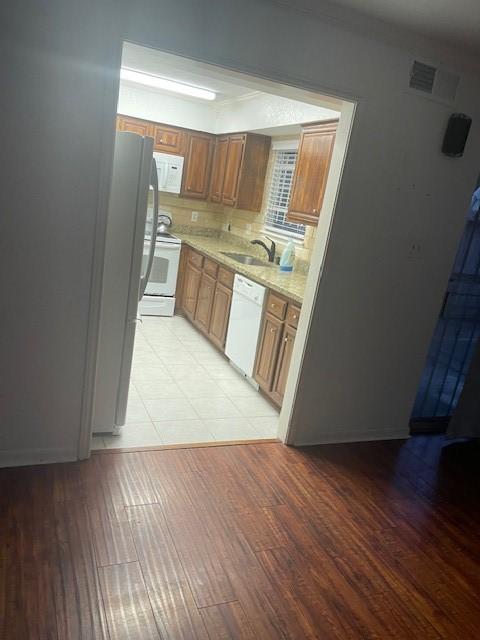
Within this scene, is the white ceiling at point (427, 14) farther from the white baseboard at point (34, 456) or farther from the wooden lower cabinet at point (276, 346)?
the white baseboard at point (34, 456)

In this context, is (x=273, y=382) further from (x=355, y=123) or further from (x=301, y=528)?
(x=355, y=123)

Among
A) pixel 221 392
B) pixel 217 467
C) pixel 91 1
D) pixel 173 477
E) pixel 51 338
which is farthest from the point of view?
pixel 221 392

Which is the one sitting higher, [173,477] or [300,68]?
[300,68]

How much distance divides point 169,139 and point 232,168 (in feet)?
2.92

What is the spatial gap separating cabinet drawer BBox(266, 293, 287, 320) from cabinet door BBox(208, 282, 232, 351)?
0.79 meters

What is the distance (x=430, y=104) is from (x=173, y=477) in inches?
101

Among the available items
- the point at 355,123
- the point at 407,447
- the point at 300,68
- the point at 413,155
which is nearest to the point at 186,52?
the point at 300,68

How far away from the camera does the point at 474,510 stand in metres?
2.78

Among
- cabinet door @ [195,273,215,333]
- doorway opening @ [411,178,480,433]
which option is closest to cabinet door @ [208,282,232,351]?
cabinet door @ [195,273,215,333]

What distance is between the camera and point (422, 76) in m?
2.67

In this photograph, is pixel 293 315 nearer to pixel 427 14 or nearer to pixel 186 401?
pixel 186 401

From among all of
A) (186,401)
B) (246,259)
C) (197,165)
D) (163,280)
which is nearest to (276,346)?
(186,401)

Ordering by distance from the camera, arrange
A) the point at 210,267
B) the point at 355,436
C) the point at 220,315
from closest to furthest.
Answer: the point at 355,436 → the point at 220,315 → the point at 210,267

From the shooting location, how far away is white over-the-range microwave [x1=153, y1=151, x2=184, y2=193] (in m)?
5.63
